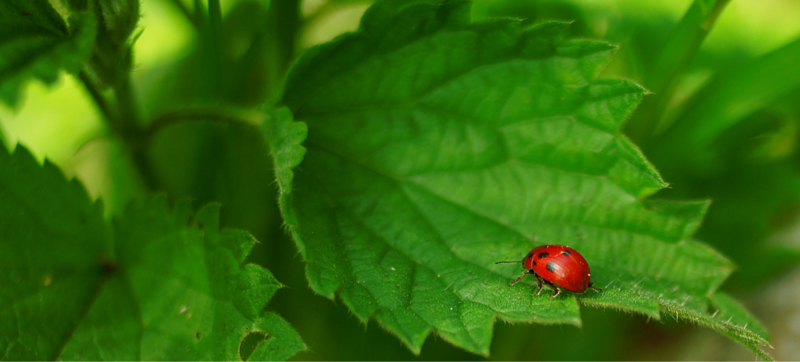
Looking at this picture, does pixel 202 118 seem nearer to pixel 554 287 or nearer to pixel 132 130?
Answer: pixel 132 130

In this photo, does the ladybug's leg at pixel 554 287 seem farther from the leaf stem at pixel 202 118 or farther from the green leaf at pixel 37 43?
the green leaf at pixel 37 43

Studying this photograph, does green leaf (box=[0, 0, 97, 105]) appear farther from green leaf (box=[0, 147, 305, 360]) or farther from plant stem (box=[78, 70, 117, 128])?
green leaf (box=[0, 147, 305, 360])

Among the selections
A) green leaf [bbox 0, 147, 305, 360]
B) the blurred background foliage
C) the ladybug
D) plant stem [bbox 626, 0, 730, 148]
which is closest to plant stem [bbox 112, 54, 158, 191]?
the blurred background foliage

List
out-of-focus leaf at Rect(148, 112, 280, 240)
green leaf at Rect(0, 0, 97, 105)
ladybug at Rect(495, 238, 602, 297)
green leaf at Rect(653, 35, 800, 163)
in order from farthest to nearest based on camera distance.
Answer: out-of-focus leaf at Rect(148, 112, 280, 240) → green leaf at Rect(653, 35, 800, 163) → ladybug at Rect(495, 238, 602, 297) → green leaf at Rect(0, 0, 97, 105)

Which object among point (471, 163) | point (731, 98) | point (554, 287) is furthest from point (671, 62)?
point (554, 287)

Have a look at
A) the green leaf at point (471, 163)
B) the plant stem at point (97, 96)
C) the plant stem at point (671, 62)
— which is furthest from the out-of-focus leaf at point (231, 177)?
the plant stem at point (671, 62)

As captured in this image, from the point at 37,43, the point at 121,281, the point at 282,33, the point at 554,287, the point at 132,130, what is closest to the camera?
the point at 37,43

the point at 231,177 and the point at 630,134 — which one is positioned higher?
the point at 630,134
